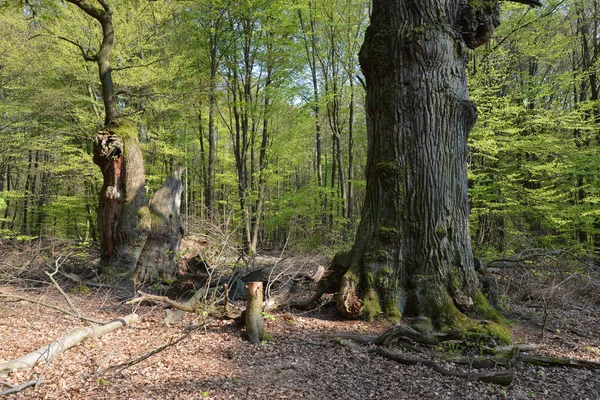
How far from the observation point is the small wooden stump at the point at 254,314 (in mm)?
4289

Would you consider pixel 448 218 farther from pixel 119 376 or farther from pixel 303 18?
pixel 303 18

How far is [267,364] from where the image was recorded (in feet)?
12.0

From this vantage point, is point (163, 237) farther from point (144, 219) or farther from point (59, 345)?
point (59, 345)

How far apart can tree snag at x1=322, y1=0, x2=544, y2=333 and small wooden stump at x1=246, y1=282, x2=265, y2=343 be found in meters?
1.06

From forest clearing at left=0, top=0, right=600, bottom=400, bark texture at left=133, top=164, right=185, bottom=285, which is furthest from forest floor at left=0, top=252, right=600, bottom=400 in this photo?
bark texture at left=133, top=164, right=185, bottom=285

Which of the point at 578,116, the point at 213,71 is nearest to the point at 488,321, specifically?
the point at 578,116

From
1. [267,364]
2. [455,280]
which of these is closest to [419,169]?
[455,280]

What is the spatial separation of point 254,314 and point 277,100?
12.3 metres

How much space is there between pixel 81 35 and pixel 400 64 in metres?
11.7

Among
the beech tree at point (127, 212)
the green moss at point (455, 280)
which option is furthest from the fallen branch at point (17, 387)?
the beech tree at point (127, 212)

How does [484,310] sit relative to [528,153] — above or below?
below

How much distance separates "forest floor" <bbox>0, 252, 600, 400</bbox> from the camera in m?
3.10

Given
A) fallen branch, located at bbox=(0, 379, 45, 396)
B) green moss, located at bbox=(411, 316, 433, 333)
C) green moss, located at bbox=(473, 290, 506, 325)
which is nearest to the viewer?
fallen branch, located at bbox=(0, 379, 45, 396)

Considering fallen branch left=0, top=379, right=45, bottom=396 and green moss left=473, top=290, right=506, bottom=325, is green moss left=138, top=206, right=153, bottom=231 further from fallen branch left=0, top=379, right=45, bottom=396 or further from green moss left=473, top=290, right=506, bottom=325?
green moss left=473, top=290, right=506, bottom=325
